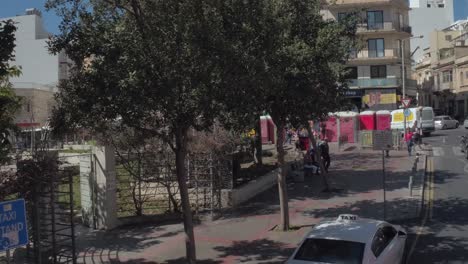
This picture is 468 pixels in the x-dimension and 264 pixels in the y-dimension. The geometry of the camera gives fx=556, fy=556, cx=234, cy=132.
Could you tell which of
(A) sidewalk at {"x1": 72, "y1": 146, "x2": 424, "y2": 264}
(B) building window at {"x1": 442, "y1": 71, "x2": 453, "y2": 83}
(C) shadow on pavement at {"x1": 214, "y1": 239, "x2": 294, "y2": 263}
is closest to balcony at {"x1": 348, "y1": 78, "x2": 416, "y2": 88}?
(B) building window at {"x1": 442, "y1": 71, "x2": 453, "y2": 83}

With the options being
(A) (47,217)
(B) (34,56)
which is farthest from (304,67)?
(B) (34,56)

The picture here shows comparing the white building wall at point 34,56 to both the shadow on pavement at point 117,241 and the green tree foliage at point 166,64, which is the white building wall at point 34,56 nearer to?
the shadow on pavement at point 117,241

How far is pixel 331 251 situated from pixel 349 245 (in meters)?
0.30

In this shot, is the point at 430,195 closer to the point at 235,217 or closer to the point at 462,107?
the point at 235,217

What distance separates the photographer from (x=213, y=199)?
16906mm

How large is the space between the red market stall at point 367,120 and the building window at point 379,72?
879 inches

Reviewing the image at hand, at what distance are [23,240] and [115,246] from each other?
266 inches

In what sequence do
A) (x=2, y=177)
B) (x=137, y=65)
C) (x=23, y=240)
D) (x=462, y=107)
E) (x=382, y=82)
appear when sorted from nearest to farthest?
1. (x=23, y=240)
2. (x=137, y=65)
3. (x=2, y=177)
4. (x=382, y=82)
5. (x=462, y=107)

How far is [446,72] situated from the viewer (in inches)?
3034

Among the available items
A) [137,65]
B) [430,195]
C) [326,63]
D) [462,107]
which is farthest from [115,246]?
[462,107]

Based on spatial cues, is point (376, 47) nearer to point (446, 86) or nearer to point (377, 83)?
point (377, 83)

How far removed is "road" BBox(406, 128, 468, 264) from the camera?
38.8 feet

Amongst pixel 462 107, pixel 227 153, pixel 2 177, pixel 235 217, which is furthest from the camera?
pixel 462 107

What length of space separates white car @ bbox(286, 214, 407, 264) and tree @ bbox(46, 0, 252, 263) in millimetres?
2821
